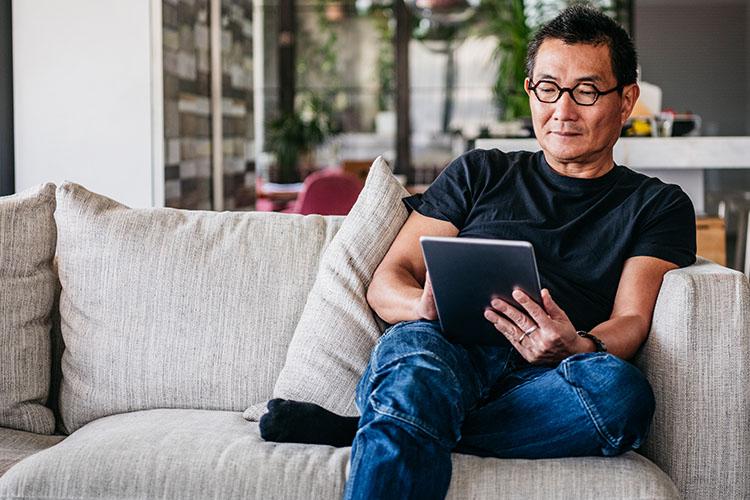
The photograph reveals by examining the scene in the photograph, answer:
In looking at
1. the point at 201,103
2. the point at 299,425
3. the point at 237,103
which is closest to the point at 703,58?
the point at 237,103

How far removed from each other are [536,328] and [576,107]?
1.92 ft

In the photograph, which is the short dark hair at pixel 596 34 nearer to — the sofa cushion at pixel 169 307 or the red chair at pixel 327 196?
the sofa cushion at pixel 169 307

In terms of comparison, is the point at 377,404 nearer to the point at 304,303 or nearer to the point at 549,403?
the point at 549,403

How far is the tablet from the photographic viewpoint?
1685 mm

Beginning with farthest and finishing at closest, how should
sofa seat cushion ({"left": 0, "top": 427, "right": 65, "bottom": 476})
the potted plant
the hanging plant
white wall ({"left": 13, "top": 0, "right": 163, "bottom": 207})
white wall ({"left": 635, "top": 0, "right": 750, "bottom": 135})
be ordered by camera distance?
the potted plant → white wall ({"left": 635, "top": 0, "right": 750, "bottom": 135}) → the hanging plant → white wall ({"left": 13, "top": 0, "right": 163, "bottom": 207}) → sofa seat cushion ({"left": 0, "top": 427, "right": 65, "bottom": 476})

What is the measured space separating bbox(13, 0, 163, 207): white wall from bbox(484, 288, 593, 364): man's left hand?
8.54ft

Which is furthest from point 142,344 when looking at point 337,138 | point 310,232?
point 337,138

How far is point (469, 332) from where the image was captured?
193 centimetres

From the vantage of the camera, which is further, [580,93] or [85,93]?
[85,93]

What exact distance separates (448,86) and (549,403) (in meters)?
7.68

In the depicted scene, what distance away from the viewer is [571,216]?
2.16 metres

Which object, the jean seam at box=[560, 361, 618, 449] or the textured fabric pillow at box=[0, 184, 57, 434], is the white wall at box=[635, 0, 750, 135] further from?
the jean seam at box=[560, 361, 618, 449]

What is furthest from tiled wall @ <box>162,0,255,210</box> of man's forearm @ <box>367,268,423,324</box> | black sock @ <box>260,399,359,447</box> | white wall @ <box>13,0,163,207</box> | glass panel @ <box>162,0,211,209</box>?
black sock @ <box>260,399,359,447</box>

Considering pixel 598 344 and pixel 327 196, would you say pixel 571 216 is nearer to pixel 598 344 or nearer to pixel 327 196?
pixel 598 344
